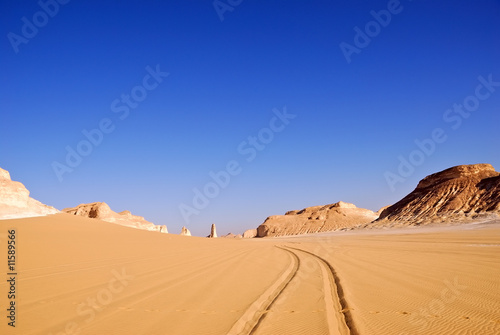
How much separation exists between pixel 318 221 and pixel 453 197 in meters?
45.5

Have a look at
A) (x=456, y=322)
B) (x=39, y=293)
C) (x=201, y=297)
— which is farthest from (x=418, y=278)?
(x=39, y=293)

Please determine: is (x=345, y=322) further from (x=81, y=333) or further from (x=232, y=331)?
(x=81, y=333)

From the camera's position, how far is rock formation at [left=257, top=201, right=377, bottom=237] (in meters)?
91.7

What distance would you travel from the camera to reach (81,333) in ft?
14.9

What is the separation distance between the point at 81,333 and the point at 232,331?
7.16ft

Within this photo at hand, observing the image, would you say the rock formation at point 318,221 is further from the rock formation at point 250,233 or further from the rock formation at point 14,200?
the rock formation at point 14,200

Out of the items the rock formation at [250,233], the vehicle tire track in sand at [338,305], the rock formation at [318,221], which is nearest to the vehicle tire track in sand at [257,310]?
the vehicle tire track in sand at [338,305]

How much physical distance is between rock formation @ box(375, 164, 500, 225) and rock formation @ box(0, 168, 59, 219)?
164 ft

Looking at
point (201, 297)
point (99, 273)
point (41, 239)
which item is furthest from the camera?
point (41, 239)

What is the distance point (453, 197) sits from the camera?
54.3m

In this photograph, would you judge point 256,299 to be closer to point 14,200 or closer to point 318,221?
point 14,200

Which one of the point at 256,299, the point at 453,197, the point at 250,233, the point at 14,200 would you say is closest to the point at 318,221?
the point at 250,233

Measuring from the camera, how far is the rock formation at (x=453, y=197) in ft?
155

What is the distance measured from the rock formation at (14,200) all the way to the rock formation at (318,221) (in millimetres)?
75565
